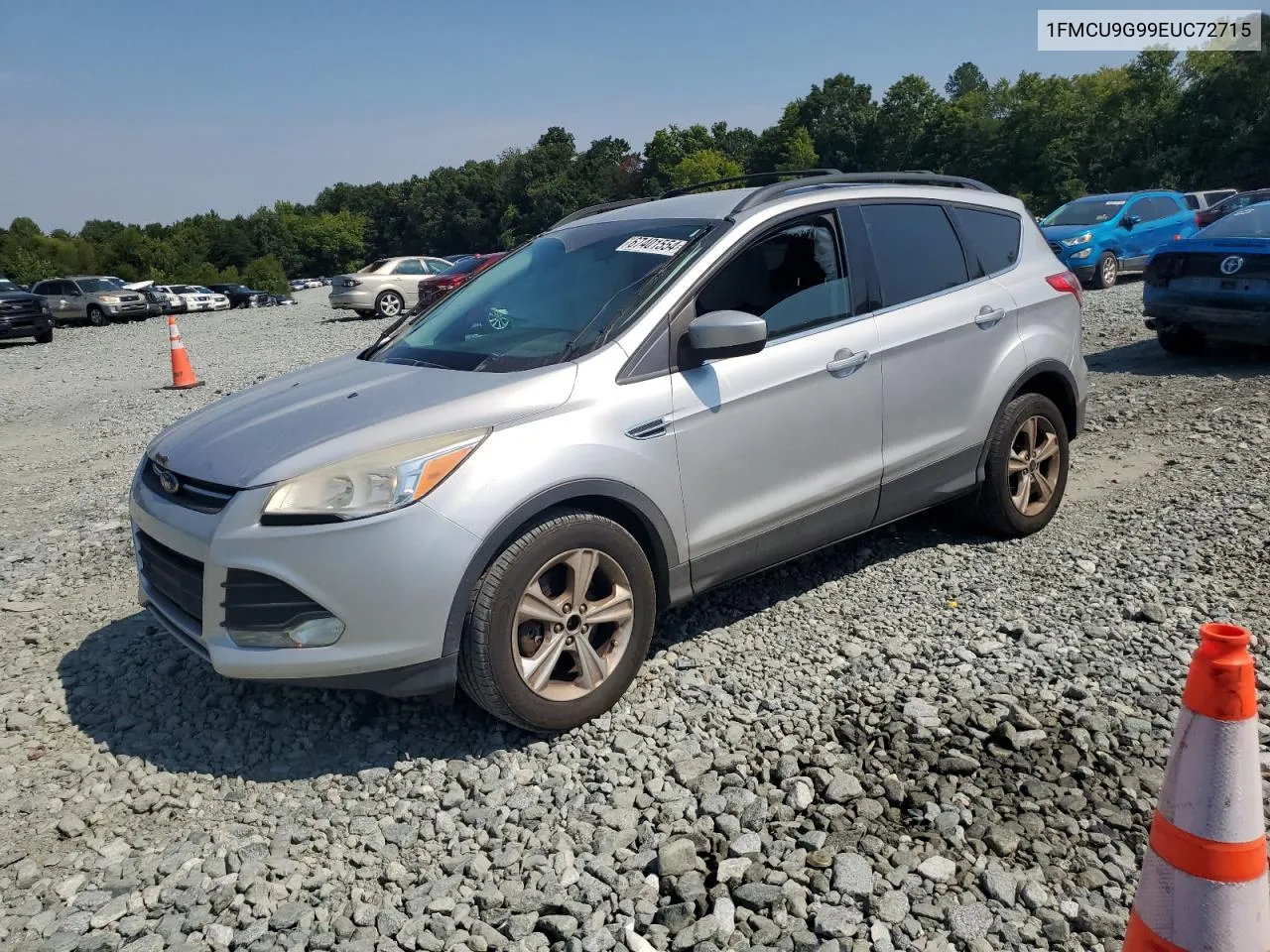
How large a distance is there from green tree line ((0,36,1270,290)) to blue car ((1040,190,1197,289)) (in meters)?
36.5

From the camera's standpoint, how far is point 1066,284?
5.20 meters

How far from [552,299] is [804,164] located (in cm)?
8531

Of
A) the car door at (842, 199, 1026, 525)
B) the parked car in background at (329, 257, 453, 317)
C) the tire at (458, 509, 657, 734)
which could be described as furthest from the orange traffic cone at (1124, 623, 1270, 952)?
the parked car in background at (329, 257, 453, 317)

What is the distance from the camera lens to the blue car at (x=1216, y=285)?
333 inches

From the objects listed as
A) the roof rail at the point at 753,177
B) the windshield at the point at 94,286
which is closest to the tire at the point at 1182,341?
the roof rail at the point at 753,177

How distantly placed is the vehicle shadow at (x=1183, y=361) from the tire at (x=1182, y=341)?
7 centimetres

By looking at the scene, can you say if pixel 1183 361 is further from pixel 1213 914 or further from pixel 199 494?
pixel 199 494

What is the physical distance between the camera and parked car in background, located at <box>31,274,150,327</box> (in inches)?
1249

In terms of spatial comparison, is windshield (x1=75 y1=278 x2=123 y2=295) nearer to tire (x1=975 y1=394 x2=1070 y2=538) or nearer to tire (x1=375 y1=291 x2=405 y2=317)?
tire (x1=375 y1=291 x2=405 y2=317)

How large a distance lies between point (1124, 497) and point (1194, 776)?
424cm

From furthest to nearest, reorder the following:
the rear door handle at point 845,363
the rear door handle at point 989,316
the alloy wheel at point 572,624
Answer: the rear door handle at point 989,316 < the rear door handle at point 845,363 < the alloy wheel at point 572,624

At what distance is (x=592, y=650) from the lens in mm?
3459

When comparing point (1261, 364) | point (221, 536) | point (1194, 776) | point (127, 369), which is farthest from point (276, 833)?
point (127, 369)

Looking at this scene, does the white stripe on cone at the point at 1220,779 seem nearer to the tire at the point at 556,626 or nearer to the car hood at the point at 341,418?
the tire at the point at 556,626
